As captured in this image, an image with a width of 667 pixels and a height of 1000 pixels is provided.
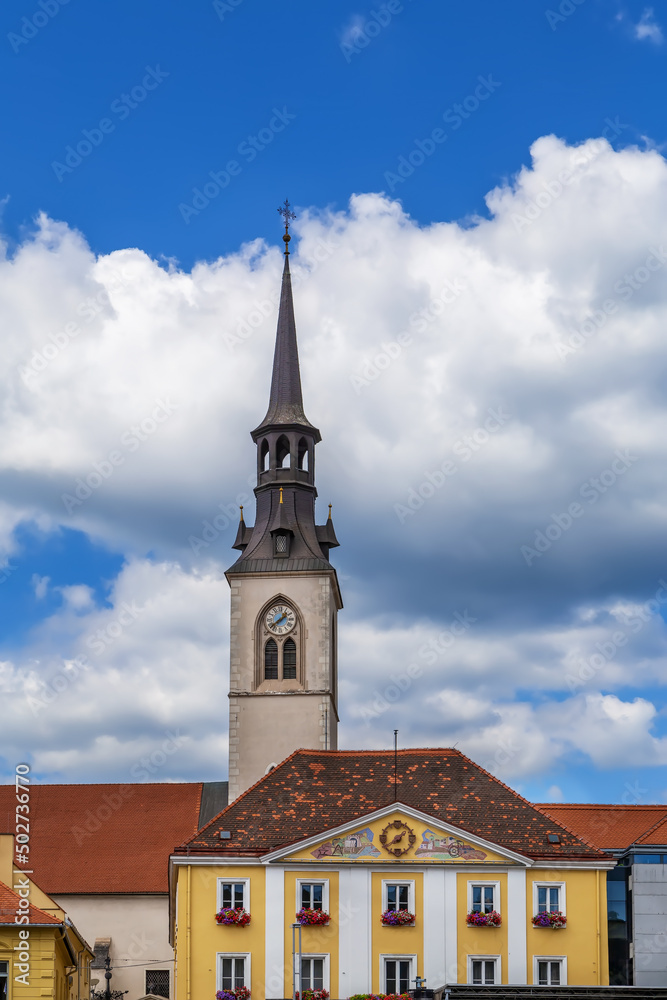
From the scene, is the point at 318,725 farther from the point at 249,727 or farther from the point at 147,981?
the point at 147,981

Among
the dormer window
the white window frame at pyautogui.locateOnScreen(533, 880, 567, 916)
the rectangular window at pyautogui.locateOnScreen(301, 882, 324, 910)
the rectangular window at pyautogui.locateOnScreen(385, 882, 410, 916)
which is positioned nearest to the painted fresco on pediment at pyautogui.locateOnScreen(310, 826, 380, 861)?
the rectangular window at pyautogui.locateOnScreen(301, 882, 324, 910)

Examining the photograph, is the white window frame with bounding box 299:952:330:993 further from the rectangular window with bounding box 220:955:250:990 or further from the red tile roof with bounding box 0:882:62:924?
the red tile roof with bounding box 0:882:62:924

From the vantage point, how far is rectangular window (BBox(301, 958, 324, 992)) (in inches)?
1937

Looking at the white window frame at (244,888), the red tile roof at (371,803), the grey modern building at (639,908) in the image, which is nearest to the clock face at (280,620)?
the grey modern building at (639,908)

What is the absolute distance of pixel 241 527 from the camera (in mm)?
82000

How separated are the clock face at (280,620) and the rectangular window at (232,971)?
30.3m

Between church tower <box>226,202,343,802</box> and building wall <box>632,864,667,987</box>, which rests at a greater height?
church tower <box>226,202,343,802</box>

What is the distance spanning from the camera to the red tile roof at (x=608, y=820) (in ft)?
206

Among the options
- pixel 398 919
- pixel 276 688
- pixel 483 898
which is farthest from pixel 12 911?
pixel 276 688

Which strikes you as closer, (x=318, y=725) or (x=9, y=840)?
(x=9, y=840)

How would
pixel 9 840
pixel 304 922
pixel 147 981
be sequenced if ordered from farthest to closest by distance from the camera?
pixel 147 981, pixel 304 922, pixel 9 840

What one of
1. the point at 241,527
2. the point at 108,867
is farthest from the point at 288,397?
the point at 108,867

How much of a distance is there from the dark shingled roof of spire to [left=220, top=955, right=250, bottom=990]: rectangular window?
125 ft

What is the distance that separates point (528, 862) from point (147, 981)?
100 feet
